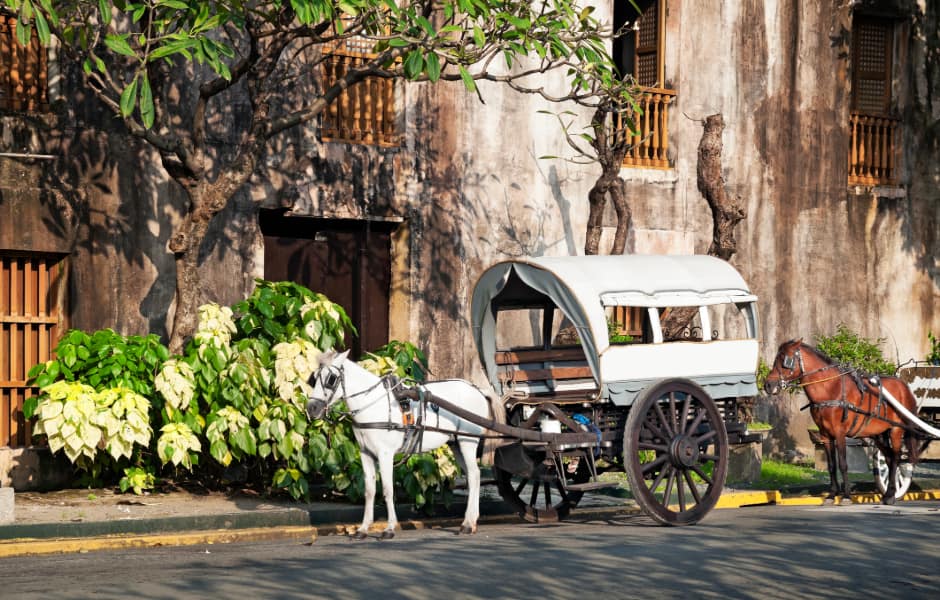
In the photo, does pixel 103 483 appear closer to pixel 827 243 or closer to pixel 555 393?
pixel 555 393

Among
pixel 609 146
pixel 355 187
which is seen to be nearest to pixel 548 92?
pixel 609 146

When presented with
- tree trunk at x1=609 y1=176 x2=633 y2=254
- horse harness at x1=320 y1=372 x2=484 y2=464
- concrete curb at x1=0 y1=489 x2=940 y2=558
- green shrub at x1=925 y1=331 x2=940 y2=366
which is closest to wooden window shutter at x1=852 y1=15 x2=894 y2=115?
green shrub at x1=925 y1=331 x2=940 y2=366

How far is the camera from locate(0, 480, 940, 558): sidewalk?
11.6 m

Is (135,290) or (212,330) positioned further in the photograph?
(135,290)

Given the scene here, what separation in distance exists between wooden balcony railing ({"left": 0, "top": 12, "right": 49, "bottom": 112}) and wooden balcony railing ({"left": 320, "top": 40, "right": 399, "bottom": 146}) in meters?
3.44

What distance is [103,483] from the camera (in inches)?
554

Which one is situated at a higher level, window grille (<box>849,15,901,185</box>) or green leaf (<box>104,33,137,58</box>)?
window grille (<box>849,15,901,185</box>)

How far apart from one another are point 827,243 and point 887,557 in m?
11.5

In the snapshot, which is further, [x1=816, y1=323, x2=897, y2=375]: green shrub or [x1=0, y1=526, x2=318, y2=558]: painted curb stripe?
[x1=816, y1=323, x2=897, y2=375]: green shrub

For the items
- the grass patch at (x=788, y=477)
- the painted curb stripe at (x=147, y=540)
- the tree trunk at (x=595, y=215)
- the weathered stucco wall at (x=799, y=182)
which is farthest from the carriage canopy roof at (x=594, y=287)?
the weathered stucco wall at (x=799, y=182)

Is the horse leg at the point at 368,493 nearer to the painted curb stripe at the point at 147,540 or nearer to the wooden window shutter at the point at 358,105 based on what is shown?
the painted curb stripe at the point at 147,540

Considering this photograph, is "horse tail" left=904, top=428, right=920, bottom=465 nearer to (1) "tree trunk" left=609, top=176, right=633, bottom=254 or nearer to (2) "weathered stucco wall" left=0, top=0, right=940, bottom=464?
(1) "tree trunk" left=609, top=176, right=633, bottom=254

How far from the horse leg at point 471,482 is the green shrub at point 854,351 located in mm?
9239

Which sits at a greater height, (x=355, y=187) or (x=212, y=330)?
(x=355, y=187)
